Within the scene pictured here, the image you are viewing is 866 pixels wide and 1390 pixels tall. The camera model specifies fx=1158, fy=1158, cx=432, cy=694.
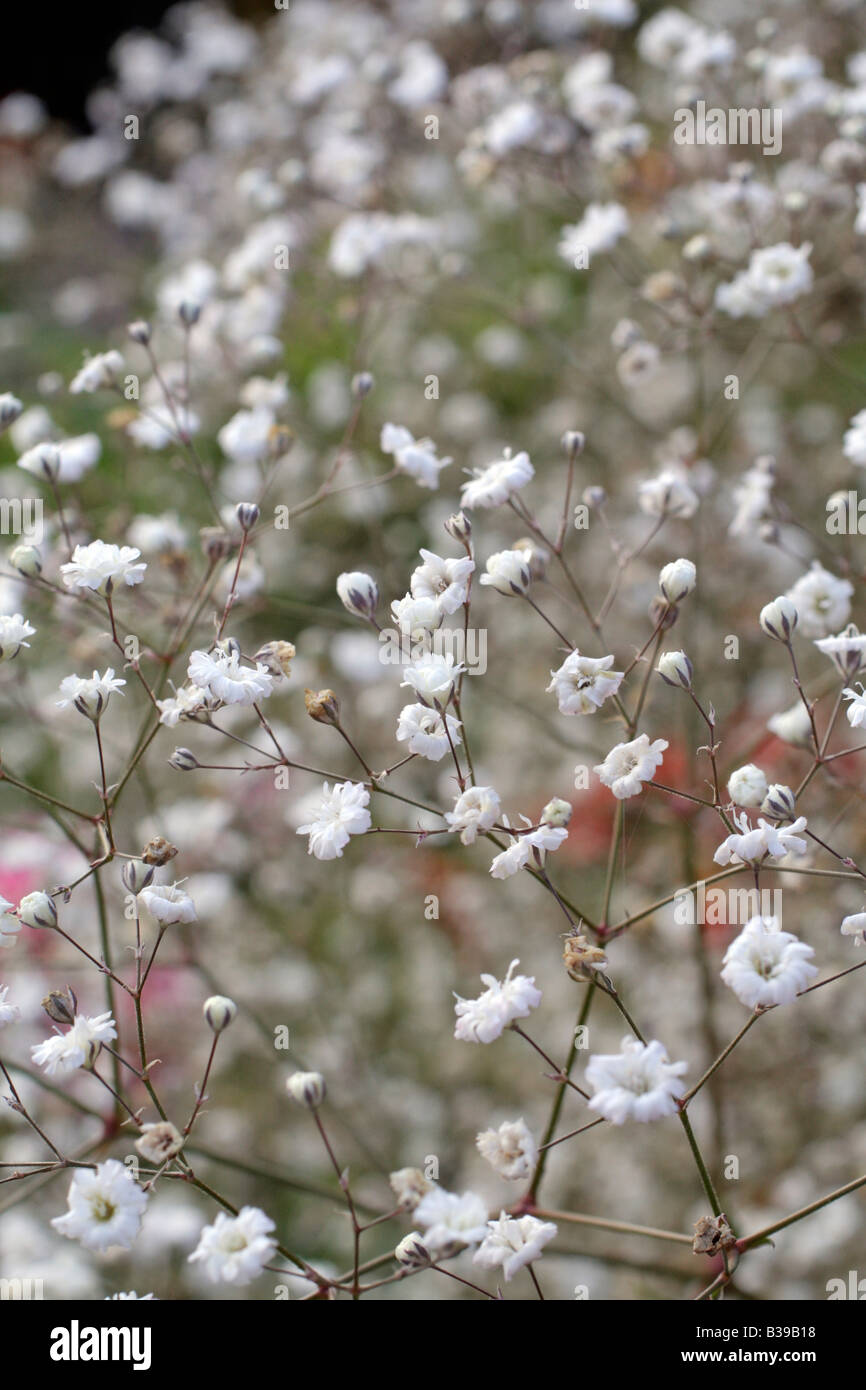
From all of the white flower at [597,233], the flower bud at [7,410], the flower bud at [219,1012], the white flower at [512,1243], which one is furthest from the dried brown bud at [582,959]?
the white flower at [597,233]

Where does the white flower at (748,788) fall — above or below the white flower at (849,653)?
below

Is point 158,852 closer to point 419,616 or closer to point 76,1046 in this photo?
point 76,1046

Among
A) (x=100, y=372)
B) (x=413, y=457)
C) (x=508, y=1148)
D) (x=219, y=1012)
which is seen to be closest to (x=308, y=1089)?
(x=219, y=1012)

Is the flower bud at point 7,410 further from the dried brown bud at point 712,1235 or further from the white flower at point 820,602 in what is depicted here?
the dried brown bud at point 712,1235

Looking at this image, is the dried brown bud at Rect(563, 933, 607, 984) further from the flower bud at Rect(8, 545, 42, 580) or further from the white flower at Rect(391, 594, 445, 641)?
the flower bud at Rect(8, 545, 42, 580)

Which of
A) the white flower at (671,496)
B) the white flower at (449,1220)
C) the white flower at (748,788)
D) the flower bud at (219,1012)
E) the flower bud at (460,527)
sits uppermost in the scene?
the white flower at (671,496)

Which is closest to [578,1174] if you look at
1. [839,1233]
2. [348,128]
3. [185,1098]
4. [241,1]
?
[839,1233]
